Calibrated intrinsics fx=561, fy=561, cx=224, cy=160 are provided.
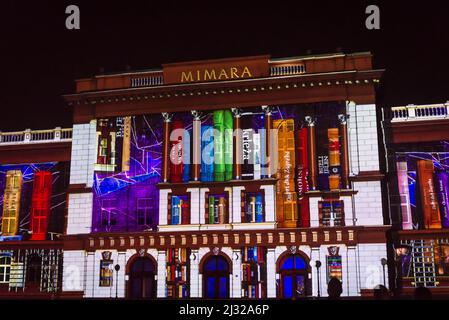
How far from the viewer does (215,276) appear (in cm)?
3641

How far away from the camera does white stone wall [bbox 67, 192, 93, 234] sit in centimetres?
3881

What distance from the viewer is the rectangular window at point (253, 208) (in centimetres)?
3647

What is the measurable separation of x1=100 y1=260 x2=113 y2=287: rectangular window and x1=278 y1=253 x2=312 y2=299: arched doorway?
11374 mm

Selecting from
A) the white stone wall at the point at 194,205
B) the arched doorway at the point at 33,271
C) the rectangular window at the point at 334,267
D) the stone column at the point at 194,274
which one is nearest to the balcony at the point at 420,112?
the rectangular window at the point at 334,267

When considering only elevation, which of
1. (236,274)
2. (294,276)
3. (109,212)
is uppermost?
(109,212)

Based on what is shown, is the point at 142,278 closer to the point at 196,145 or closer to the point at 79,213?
the point at 79,213

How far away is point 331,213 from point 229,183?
6.89 meters

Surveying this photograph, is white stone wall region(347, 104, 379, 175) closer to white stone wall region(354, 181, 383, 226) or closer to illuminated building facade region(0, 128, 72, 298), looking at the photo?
white stone wall region(354, 181, 383, 226)

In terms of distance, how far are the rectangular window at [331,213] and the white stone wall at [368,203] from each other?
983mm

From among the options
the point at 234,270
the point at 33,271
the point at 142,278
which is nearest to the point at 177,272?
the point at 142,278

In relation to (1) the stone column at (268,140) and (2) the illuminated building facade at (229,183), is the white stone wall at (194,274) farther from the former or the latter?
(1) the stone column at (268,140)

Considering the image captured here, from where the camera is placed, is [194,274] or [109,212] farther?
[109,212]
